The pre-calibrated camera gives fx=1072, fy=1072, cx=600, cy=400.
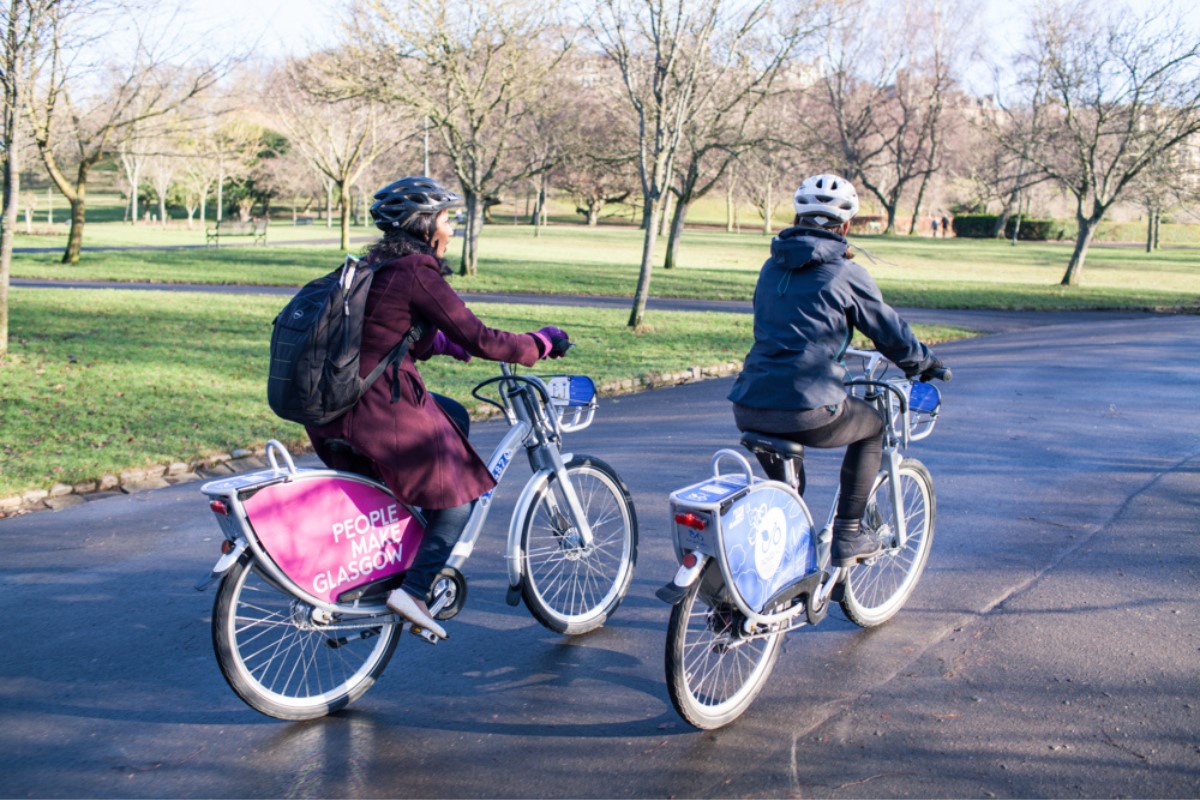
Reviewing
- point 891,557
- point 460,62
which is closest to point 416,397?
point 891,557

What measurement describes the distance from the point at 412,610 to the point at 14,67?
10295 mm

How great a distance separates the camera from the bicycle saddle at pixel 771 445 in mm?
4199

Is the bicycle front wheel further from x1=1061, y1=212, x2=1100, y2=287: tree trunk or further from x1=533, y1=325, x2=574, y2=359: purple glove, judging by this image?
x1=1061, y1=212, x2=1100, y2=287: tree trunk

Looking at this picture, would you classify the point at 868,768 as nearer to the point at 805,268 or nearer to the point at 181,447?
the point at 805,268

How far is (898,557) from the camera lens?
→ 5.20 meters

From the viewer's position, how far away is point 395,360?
388 cm

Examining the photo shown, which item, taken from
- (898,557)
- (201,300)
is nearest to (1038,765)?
(898,557)

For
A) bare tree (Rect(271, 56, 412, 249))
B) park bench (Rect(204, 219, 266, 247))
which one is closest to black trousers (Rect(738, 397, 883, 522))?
bare tree (Rect(271, 56, 412, 249))

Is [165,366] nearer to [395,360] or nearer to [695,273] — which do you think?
[395,360]

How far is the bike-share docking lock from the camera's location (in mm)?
3674

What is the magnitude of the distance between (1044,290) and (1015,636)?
85.8 feet

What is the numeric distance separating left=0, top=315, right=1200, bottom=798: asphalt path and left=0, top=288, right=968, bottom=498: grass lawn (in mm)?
1317

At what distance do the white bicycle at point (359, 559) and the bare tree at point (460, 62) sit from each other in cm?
2040

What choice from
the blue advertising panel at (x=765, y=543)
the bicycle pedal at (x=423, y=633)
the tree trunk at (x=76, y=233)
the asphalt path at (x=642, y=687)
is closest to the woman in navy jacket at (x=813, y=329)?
the blue advertising panel at (x=765, y=543)
